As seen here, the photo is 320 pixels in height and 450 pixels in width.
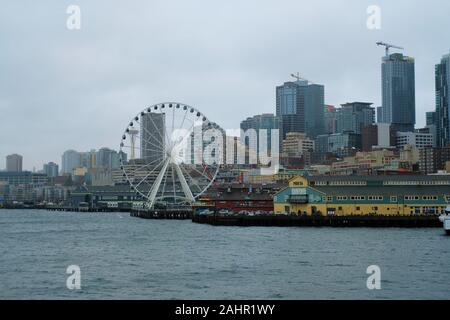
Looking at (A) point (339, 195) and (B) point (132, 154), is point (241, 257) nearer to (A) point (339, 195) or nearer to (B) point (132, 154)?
(A) point (339, 195)

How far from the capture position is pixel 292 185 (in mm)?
62531

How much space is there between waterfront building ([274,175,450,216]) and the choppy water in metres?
12.8

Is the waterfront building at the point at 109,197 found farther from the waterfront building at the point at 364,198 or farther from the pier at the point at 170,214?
the waterfront building at the point at 364,198

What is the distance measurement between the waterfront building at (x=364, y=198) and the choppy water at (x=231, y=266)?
41.8 feet

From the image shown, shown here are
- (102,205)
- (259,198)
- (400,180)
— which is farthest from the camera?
(102,205)

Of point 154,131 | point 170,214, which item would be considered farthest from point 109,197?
point 154,131

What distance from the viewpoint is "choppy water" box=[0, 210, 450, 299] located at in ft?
73.9

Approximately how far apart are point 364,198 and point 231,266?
1318 inches

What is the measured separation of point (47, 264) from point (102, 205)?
114629mm

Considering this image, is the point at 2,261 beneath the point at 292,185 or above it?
beneath

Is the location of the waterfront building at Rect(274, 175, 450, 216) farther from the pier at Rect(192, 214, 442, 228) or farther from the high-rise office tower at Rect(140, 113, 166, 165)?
the high-rise office tower at Rect(140, 113, 166, 165)

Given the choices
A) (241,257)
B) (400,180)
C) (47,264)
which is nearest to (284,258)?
(241,257)

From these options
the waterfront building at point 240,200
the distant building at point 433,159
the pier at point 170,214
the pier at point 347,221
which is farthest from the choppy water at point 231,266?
the distant building at point 433,159
